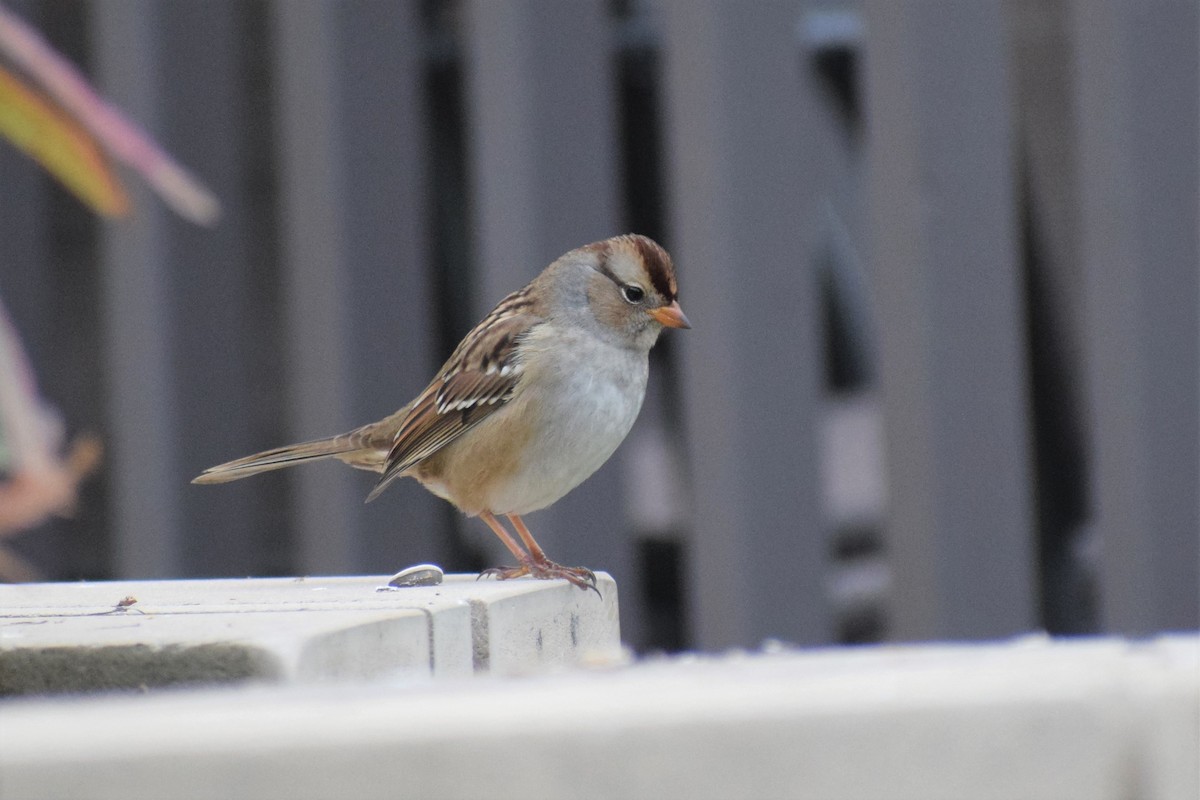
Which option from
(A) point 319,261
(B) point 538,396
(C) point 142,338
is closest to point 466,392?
(B) point 538,396

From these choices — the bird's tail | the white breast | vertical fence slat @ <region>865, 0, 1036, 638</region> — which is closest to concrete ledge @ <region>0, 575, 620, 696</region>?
the white breast

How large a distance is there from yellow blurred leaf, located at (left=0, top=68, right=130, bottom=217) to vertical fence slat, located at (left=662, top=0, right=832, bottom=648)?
159 cm

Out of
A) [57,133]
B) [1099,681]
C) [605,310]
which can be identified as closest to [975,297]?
[605,310]

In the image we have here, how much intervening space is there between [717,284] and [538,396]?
3.58 feet

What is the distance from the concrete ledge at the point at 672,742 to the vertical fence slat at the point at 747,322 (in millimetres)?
2955

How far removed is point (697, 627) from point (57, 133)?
6.88 feet

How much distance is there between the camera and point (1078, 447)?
5.31m

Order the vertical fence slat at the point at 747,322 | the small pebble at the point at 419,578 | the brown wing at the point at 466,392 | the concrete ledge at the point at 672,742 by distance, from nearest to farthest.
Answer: the concrete ledge at the point at 672,742 < the small pebble at the point at 419,578 < the brown wing at the point at 466,392 < the vertical fence slat at the point at 747,322

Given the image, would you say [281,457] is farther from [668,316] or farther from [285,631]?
[285,631]

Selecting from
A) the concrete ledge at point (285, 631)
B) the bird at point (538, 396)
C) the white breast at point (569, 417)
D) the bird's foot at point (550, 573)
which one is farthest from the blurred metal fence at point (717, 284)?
the concrete ledge at point (285, 631)

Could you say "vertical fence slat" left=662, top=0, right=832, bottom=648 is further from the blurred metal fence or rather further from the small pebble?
the small pebble

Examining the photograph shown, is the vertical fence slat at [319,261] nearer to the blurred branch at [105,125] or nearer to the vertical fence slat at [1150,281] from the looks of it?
the blurred branch at [105,125]

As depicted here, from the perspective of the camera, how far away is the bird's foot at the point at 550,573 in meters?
2.19

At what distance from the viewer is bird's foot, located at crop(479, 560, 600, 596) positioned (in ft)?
7.18
